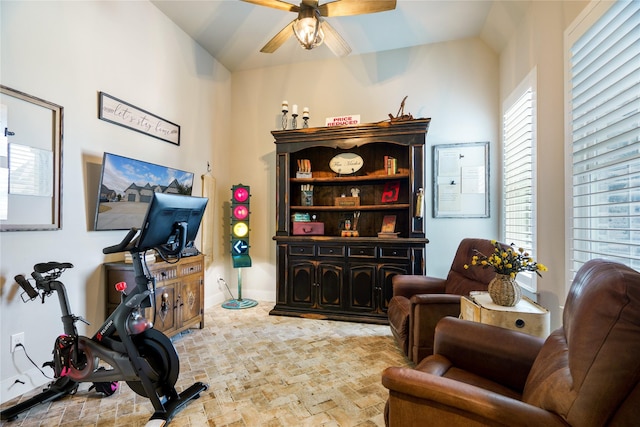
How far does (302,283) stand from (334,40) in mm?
2709

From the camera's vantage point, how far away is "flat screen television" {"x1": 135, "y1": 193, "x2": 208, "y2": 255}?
176 cm

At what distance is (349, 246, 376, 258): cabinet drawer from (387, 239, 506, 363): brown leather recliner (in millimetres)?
592

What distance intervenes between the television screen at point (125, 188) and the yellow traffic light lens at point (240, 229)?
1054 millimetres

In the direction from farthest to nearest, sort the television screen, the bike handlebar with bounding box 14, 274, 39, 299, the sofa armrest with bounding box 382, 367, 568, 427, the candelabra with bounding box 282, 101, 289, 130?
1. the candelabra with bounding box 282, 101, 289, 130
2. the television screen
3. the bike handlebar with bounding box 14, 274, 39, 299
4. the sofa armrest with bounding box 382, 367, 568, 427

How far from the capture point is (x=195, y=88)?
156 inches

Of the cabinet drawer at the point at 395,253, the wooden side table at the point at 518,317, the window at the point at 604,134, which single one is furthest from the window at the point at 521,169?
the cabinet drawer at the point at 395,253

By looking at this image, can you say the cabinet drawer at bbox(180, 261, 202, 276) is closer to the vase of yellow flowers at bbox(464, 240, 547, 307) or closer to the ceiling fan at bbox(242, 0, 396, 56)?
the ceiling fan at bbox(242, 0, 396, 56)

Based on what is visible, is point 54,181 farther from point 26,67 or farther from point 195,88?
point 195,88

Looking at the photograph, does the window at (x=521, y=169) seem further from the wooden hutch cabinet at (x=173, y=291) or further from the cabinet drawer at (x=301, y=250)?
the wooden hutch cabinet at (x=173, y=291)

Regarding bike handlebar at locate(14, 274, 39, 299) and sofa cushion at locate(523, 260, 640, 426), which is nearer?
sofa cushion at locate(523, 260, 640, 426)

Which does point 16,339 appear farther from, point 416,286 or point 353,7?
point 353,7

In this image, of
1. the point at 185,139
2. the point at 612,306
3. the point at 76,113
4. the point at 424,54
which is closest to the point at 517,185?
the point at 424,54

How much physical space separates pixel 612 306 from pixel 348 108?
381 centimetres

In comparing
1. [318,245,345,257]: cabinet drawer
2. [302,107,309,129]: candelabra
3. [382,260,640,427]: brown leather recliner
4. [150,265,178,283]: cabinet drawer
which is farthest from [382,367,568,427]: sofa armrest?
[302,107,309,129]: candelabra
